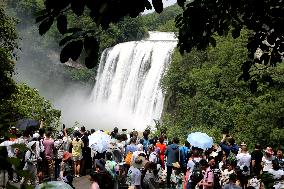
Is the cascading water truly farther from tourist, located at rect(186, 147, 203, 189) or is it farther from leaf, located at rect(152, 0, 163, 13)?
leaf, located at rect(152, 0, 163, 13)

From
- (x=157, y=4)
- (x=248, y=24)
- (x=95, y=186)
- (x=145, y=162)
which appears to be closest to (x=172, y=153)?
(x=145, y=162)

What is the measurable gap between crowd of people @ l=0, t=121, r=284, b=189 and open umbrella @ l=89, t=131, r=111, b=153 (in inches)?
6.0

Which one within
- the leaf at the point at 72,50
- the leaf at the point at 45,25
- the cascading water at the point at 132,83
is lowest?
the cascading water at the point at 132,83

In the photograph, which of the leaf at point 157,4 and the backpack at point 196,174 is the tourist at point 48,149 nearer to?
the backpack at point 196,174

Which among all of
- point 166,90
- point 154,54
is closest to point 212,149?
point 166,90

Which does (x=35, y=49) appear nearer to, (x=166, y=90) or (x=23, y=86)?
(x=166, y=90)

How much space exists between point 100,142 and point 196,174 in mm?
2985

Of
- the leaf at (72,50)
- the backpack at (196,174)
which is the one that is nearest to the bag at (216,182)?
the backpack at (196,174)

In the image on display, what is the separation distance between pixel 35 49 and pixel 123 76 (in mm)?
16923

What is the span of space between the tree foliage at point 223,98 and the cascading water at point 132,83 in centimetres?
446

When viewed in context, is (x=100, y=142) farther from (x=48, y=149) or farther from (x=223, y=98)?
(x=223, y=98)

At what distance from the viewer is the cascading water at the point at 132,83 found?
4012 cm

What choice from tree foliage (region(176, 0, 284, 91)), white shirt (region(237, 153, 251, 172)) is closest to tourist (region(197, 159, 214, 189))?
white shirt (region(237, 153, 251, 172))

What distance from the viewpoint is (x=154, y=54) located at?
4144cm
